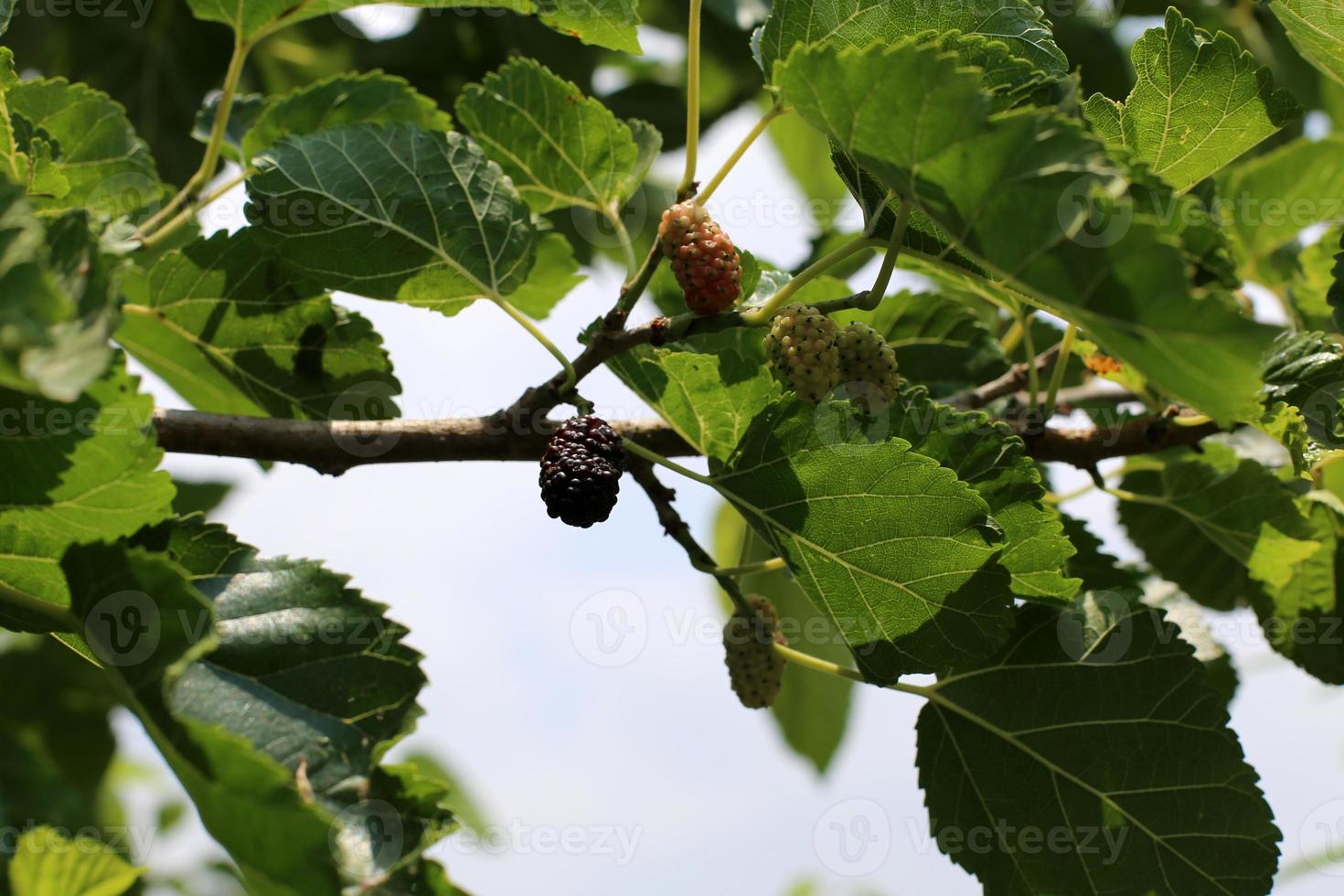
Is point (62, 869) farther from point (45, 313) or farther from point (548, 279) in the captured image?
point (548, 279)

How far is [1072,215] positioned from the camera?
26.1 inches

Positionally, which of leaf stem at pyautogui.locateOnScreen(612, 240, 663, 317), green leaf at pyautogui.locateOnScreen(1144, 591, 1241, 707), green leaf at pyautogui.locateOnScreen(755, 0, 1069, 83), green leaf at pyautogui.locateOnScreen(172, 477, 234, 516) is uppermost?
green leaf at pyautogui.locateOnScreen(755, 0, 1069, 83)

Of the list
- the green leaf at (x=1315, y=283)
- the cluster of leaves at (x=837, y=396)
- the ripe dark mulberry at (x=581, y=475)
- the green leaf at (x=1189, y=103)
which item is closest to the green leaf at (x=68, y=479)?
the cluster of leaves at (x=837, y=396)

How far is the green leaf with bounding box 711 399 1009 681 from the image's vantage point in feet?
2.90

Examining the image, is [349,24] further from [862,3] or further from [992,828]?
[992,828]

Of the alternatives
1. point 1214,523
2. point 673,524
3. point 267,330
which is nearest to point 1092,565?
point 1214,523

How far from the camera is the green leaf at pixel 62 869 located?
859 mm

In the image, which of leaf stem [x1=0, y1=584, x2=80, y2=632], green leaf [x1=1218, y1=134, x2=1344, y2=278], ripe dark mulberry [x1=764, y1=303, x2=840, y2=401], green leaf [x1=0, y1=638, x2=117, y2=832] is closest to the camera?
leaf stem [x1=0, y1=584, x2=80, y2=632]

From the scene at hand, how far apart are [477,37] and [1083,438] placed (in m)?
1.26

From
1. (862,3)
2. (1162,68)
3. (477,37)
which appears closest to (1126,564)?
(1162,68)

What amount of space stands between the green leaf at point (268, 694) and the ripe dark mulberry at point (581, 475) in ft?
0.51

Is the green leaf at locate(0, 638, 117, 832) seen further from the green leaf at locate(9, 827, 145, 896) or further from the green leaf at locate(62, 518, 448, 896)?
the green leaf at locate(62, 518, 448, 896)

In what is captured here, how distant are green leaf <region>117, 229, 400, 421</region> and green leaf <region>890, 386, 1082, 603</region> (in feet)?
1.73

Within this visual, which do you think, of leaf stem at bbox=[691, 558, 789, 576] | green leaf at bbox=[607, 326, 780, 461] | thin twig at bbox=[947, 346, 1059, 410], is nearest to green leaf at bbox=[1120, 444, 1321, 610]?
thin twig at bbox=[947, 346, 1059, 410]
